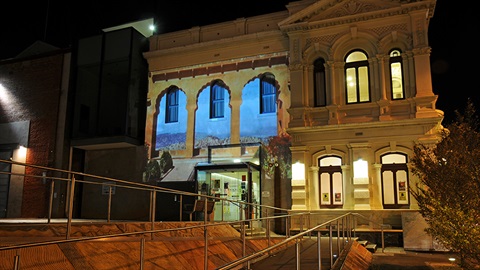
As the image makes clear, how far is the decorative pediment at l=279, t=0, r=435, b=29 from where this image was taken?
18219mm

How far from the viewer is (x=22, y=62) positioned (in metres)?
23.5

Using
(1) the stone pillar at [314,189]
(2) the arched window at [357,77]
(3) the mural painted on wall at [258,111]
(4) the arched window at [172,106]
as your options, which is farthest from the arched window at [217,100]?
(2) the arched window at [357,77]

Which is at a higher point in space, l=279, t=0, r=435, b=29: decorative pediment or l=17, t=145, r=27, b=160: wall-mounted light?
l=279, t=0, r=435, b=29: decorative pediment

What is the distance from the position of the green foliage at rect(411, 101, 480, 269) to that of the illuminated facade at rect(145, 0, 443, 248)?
454 cm

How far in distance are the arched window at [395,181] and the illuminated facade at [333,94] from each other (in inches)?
1.5

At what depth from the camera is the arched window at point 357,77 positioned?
18688 mm

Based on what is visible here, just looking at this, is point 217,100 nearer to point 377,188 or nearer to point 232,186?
point 232,186

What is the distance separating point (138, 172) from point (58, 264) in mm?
15592

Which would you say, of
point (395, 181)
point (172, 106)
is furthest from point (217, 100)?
point (395, 181)

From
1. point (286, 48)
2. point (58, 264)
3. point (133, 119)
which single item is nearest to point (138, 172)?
point (133, 119)

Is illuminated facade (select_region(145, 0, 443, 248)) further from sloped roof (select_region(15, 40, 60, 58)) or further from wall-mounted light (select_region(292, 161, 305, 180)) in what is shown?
sloped roof (select_region(15, 40, 60, 58))

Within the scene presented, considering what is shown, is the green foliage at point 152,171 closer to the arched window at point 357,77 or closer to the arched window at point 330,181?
the arched window at point 330,181

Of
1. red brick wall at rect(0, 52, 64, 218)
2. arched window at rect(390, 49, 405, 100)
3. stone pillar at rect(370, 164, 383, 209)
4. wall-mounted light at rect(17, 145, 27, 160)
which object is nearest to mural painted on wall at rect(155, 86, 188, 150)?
red brick wall at rect(0, 52, 64, 218)

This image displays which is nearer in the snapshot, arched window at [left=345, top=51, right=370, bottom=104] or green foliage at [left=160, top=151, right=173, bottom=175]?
arched window at [left=345, top=51, right=370, bottom=104]
